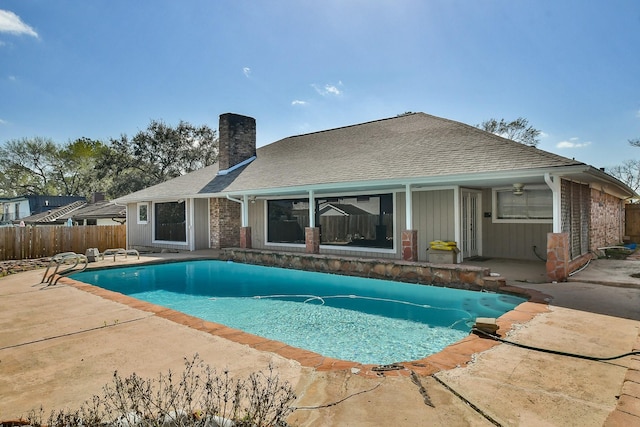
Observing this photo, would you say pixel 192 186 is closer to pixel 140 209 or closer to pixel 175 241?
pixel 175 241

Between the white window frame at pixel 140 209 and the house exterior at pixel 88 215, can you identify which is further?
the house exterior at pixel 88 215

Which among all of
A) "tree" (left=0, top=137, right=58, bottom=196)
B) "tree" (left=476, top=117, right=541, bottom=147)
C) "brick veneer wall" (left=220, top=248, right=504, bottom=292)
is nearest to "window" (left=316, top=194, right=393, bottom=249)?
"brick veneer wall" (left=220, top=248, right=504, bottom=292)

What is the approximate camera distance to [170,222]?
56.1 ft

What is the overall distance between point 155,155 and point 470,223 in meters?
29.6

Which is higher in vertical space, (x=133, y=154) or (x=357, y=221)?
(x=133, y=154)

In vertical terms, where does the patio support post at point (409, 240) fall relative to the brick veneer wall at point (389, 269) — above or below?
above

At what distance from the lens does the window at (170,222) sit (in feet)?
54.2

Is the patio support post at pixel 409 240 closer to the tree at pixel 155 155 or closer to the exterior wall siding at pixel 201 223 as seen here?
the exterior wall siding at pixel 201 223

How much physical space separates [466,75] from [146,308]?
1362cm

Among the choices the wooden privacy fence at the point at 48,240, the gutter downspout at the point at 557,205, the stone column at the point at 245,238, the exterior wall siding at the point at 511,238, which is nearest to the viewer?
the gutter downspout at the point at 557,205

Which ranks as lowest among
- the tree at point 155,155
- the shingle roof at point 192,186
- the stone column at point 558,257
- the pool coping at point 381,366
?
the pool coping at point 381,366

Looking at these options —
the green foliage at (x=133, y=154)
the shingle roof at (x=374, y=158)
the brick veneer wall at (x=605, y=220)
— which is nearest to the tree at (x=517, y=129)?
the brick veneer wall at (x=605, y=220)

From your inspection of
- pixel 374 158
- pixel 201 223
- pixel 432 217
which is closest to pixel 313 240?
pixel 374 158

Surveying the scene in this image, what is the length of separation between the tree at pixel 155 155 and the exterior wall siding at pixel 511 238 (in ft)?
90.8
